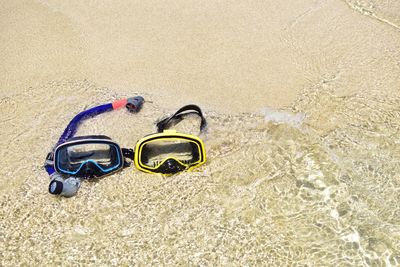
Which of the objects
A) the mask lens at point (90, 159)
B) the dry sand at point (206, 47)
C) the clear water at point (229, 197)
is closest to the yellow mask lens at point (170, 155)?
the clear water at point (229, 197)

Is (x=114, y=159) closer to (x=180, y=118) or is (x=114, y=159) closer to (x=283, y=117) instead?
(x=180, y=118)

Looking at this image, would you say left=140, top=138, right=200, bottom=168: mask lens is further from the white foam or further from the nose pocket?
the white foam

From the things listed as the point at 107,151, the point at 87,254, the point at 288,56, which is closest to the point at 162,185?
the point at 107,151

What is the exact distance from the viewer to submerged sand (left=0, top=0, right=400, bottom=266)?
4.07 metres

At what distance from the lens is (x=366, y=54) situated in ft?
20.3

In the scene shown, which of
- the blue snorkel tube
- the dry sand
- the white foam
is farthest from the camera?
the dry sand

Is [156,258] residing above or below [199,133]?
below

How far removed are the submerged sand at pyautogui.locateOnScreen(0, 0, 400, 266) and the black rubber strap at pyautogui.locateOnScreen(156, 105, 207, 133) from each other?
16cm

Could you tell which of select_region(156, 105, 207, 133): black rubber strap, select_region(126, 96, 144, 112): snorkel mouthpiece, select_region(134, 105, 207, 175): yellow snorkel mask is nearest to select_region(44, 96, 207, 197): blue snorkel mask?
select_region(134, 105, 207, 175): yellow snorkel mask

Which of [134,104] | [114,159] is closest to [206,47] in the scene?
[134,104]

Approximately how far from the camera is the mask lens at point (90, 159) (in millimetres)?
4391

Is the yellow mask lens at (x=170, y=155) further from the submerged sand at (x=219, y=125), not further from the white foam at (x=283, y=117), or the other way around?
the white foam at (x=283, y=117)

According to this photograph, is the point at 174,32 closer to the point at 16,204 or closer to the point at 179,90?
the point at 179,90

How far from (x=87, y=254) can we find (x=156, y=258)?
61 cm
